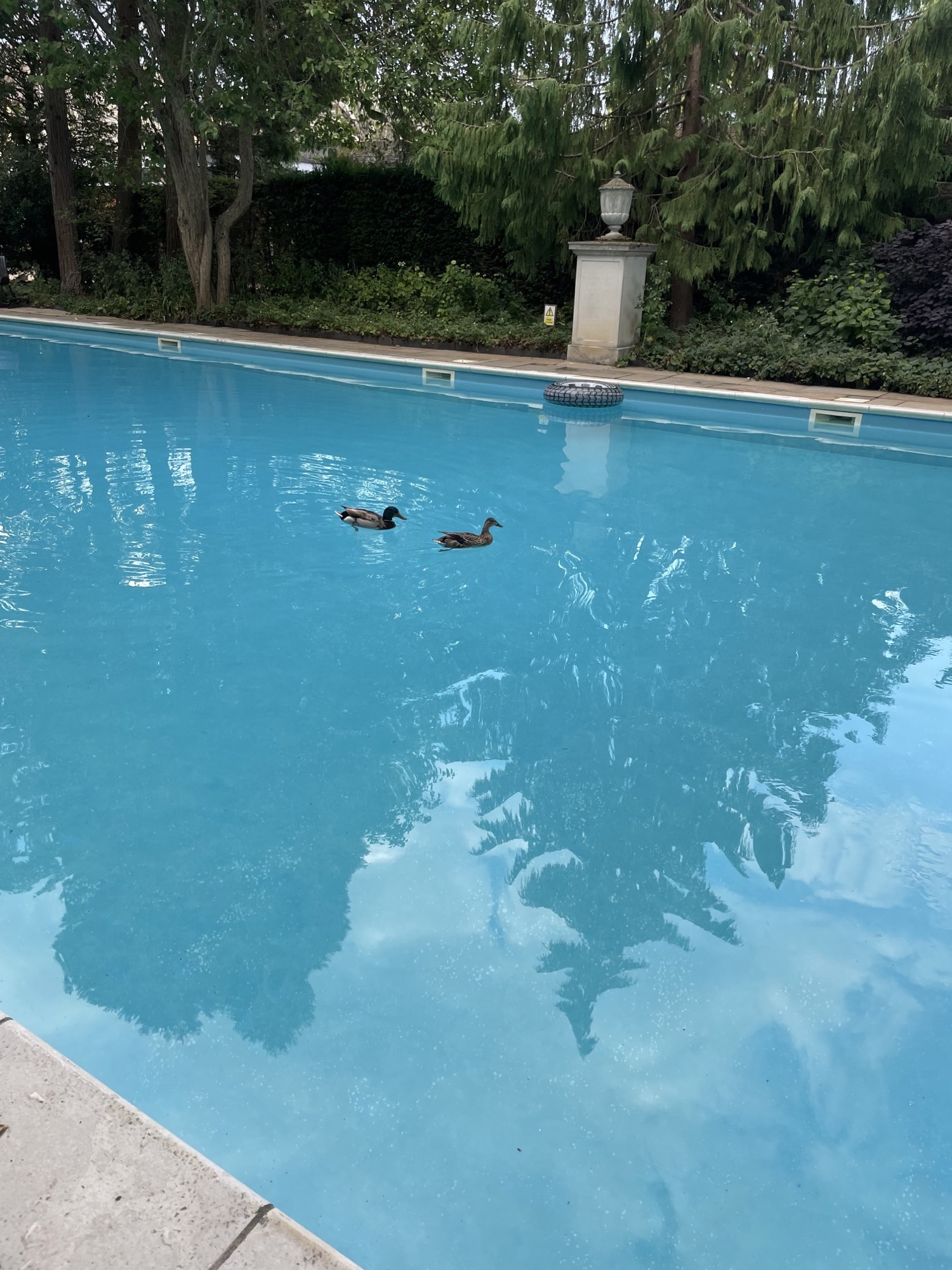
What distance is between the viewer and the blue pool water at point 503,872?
2.23 m

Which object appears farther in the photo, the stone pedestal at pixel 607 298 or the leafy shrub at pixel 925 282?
the stone pedestal at pixel 607 298

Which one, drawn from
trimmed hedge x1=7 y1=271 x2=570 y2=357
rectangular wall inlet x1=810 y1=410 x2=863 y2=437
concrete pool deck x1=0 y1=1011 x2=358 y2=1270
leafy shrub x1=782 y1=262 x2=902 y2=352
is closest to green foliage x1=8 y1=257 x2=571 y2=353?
trimmed hedge x1=7 y1=271 x2=570 y2=357

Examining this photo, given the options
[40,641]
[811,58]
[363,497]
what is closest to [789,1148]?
[40,641]

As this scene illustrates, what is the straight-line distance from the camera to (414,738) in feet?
13.3

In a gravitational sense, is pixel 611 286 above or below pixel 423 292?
above

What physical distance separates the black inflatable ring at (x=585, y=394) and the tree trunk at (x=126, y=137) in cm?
902

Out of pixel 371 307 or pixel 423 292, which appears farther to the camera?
pixel 371 307

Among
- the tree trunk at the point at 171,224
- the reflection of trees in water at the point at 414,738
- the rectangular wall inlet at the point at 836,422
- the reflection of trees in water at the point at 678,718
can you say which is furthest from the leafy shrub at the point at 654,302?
the tree trunk at the point at 171,224

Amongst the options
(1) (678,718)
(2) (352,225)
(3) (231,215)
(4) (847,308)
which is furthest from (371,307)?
(1) (678,718)

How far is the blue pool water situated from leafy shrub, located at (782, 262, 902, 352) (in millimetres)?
6387

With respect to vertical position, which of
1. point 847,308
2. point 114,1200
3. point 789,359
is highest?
point 847,308

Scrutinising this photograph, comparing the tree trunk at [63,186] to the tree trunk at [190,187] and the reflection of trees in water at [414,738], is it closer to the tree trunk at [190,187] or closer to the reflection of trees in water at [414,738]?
the tree trunk at [190,187]

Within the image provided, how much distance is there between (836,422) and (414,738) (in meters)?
8.14

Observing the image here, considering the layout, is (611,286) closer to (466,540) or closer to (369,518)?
(369,518)
